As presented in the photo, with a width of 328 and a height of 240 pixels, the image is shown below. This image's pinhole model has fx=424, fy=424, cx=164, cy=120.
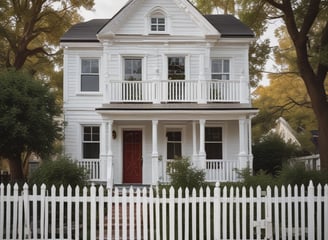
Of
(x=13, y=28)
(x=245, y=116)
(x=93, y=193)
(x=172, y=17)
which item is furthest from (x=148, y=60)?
(x=13, y=28)

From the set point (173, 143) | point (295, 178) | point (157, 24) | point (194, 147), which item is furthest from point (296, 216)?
point (157, 24)

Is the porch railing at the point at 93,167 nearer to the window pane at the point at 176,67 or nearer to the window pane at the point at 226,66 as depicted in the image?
the window pane at the point at 176,67

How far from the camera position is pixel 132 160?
63.5 feet

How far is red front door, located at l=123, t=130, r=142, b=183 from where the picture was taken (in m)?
Answer: 19.3

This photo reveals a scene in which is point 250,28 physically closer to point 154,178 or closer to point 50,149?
point 154,178

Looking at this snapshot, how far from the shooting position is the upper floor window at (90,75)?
19.8 meters

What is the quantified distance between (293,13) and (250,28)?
2370mm

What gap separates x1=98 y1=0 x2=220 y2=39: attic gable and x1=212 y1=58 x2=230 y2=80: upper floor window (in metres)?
1.52

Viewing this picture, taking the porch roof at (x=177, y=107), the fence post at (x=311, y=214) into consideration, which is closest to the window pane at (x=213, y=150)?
the porch roof at (x=177, y=107)

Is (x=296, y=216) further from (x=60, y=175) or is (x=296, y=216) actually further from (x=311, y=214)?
(x=60, y=175)

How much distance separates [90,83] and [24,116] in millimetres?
4841

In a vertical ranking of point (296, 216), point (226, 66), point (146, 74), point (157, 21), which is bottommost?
point (296, 216)

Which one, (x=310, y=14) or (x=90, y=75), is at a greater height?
(x=310, y=14)

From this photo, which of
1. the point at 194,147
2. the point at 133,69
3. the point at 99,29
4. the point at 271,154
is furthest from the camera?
the point at 271,154
